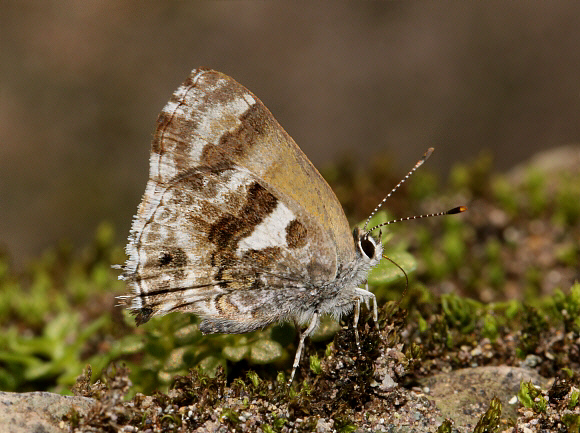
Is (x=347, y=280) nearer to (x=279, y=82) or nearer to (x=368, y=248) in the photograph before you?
(x=368, y=248)

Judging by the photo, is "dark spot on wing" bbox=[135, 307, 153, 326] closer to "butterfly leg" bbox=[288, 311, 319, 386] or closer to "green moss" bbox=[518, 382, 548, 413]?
"butterfly leg" bbox=[288, 311, 319, 386]

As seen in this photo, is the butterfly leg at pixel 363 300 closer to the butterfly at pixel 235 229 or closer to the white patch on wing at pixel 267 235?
the butterfly at pixel 235 229

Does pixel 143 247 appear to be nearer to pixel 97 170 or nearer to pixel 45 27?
pixel 97 170

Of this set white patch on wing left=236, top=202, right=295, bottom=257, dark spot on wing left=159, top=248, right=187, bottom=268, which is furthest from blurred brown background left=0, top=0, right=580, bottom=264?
white patch on wing left=236, top=202, right=295, bottom=257

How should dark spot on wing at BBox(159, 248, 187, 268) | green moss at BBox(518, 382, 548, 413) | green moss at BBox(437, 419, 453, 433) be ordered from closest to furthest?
green moss at BBox(437, 419, 453, 433)
green moss at BBox(518, 382, 548, 413)
dark spot on wing at BBox(159, 248, 187, 268)

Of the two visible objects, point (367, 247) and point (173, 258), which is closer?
point (173, 258)

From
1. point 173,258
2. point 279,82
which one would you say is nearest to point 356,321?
point 173,258

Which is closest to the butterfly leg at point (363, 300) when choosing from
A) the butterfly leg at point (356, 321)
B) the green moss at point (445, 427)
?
the butterfly leg at point (356, 321)

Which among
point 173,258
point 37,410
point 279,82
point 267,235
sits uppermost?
point 279,82
